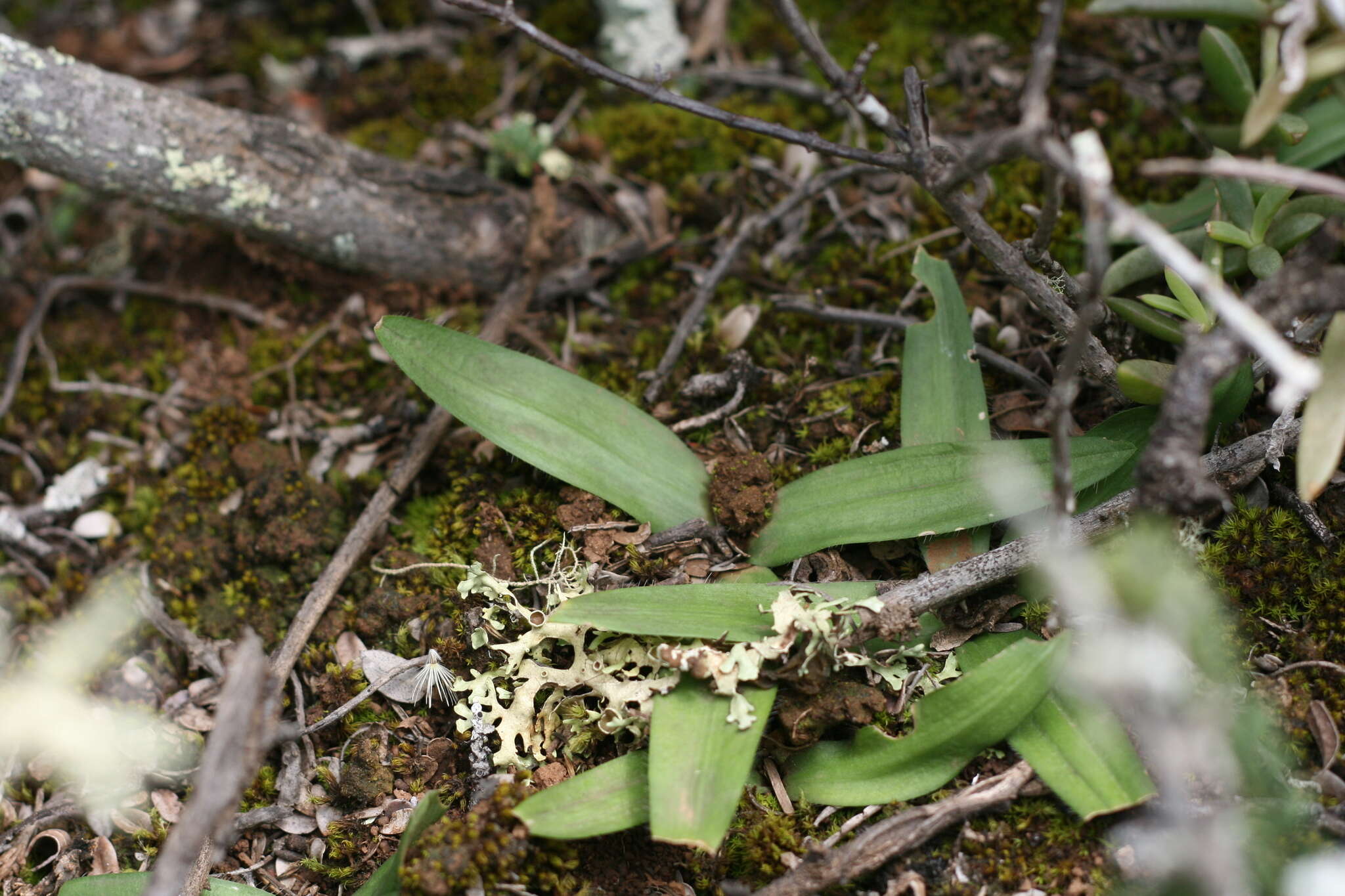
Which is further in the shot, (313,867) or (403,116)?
(403,116)

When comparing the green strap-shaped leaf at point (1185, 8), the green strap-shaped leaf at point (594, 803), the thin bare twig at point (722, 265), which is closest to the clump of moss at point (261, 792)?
the green strap-shaped leaf at point (594, 803)

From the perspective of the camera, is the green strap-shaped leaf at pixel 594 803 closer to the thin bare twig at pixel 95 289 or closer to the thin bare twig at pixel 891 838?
the thin bare twig at pixel 891 838

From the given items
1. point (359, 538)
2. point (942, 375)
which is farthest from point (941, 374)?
point (359, 538)

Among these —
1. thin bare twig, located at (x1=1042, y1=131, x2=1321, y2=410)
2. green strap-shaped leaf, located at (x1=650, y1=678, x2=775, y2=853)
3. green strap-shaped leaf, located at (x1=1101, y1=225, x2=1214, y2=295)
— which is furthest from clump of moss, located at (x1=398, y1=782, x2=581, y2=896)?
green strap-shaped leaf, located at (x1=1101, y1=225, x2=1214, y2=295)

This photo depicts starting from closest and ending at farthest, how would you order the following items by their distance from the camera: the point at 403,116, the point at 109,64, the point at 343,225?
1. the point at 343,225
2. the point at 403,116
3. the point at 109,64

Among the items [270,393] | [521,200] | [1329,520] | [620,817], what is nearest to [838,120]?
[521,200]

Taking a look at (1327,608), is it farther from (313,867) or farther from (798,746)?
(313,867)

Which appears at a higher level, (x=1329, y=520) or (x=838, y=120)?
(x=838, y=120)
